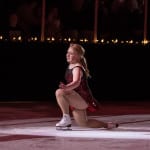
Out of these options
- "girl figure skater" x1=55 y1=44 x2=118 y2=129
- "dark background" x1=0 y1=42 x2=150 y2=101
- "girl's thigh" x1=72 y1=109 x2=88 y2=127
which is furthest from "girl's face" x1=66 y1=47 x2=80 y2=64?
"dark background" x1=0 y1=42 x2=150 y2=101

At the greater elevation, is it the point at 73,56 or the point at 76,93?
the point at 73,56

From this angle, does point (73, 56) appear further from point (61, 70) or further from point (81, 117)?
point (61, 70)

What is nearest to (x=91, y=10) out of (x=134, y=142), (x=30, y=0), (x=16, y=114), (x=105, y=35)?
(x=105, y=35)

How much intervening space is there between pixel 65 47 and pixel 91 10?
1979mm

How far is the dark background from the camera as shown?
13.3m

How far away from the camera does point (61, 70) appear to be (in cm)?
1363

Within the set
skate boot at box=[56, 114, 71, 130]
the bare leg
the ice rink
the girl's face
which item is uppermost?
the girl's face

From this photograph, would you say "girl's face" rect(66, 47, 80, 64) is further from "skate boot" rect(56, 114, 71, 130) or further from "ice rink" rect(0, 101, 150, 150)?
"ice rink" rect(0, 101, 150, 150)

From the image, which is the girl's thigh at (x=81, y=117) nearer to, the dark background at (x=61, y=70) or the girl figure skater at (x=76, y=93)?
the girl figure skater at (x=76, y=93)

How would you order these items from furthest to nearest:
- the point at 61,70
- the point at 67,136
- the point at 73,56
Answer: the point at 61,70 < the point at 73,56 < the point at 67,136

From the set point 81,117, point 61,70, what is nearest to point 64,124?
point 81,117

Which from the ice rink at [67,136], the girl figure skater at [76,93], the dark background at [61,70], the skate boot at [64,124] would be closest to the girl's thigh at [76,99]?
the girl figure skater at [76,93]

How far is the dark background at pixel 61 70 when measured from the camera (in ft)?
43.8

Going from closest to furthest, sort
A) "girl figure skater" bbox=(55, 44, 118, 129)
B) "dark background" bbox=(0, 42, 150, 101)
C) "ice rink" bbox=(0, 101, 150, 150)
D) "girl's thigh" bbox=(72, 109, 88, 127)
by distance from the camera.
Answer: "ice rink" bbox=(0, 101, 150, 150), "girl figure skater" bbox=(55, 44, 118, 129), "girl's thigh" bbox=(72, 109, 88, 127), "dark background" bbox=(0, 42, 150, 101)
